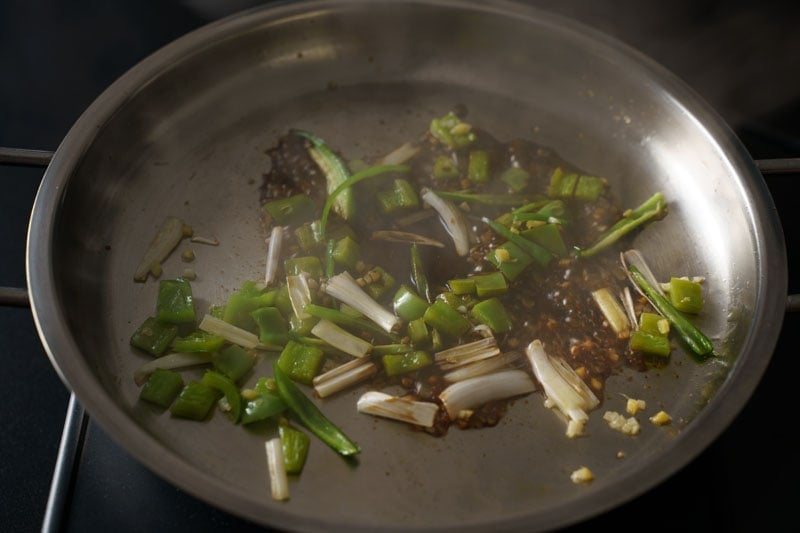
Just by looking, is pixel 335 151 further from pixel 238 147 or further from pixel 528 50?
pixel 528 50

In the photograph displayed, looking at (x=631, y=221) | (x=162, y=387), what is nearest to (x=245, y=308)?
(x=162, y=387)

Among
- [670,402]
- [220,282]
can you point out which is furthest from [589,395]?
[220,282]

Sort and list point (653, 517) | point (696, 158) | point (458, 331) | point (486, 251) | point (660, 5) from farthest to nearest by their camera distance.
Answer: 1. point (660, 5)
2. point (696, 158)
3. point (486, 251)
4. point (458, 331)
5. point (653, 517)

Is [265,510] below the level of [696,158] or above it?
below

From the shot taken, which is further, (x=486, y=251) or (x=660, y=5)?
(x=660, y=5)

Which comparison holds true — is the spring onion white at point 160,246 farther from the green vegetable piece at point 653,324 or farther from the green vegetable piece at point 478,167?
the green vegetable piece at point 653,324

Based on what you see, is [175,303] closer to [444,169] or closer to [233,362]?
[233,362]
